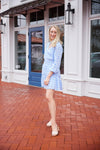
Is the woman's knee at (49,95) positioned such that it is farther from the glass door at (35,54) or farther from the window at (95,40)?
the glass door at (35,54)

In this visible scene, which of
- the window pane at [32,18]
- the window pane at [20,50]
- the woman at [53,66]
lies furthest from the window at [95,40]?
the window pane at [20,50]

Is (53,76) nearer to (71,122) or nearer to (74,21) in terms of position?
(71,122)

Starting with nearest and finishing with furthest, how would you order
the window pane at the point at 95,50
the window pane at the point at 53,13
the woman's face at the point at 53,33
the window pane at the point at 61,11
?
1. the woman's face at the point at 53,33
2. the window pane at the point at 95,50
3. the window pane at the point at 61,11
4. the window pane at the point at 53,13

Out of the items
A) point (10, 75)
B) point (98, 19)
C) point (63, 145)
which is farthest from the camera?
point (10, 75)

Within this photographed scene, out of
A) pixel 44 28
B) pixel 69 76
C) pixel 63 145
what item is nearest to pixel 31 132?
pixel 63 145

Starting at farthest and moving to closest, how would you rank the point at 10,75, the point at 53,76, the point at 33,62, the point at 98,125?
the point at 10,75
the point at 33,62
the point at 98,125
the point at 53,76

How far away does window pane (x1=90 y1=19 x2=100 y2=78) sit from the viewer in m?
6.60

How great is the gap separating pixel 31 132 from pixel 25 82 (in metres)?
5.61

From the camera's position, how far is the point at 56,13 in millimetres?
7910

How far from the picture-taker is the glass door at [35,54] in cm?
856

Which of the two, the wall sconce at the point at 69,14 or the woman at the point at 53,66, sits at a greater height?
the wall sconce at the point at 69,14

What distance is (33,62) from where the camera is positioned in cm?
895

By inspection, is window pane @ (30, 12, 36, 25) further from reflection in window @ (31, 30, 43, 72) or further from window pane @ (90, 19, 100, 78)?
window pane @ (90, 19, 100, 78)

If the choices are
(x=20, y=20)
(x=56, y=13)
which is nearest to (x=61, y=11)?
(x=56, y=13)
